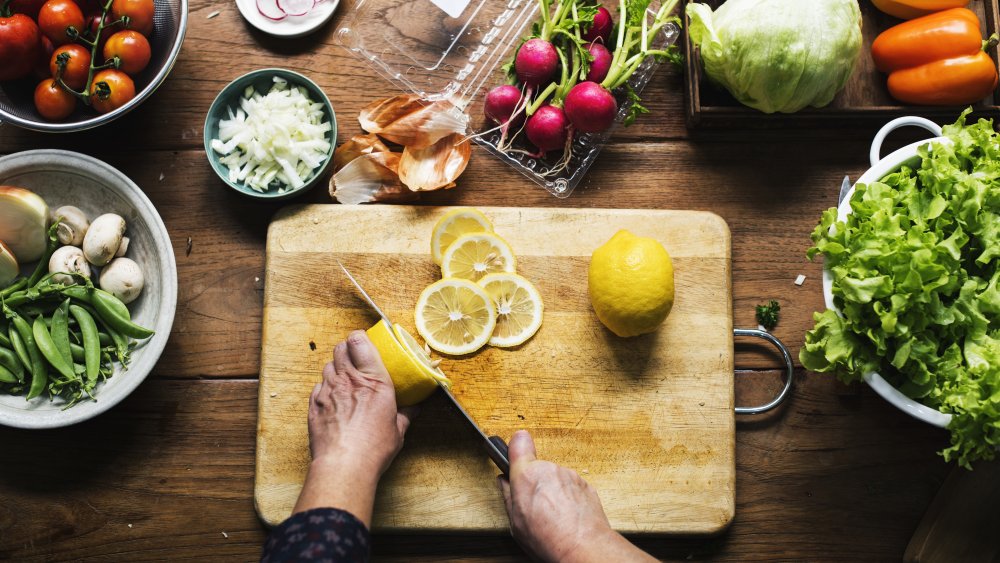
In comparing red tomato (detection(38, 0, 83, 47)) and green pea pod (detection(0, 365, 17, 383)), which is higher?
red tomato (detection(38, 0, 83, 47))

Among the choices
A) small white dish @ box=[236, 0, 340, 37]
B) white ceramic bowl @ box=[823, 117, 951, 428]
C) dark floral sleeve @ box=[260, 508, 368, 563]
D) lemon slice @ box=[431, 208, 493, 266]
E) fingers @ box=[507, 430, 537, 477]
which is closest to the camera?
dark floral sleeve @ box=[260, 508, 368, 563]

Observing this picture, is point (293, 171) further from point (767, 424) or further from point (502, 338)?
point (767, 424)

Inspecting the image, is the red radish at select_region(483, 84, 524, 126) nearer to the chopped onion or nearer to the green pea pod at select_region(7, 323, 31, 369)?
the chopped onion

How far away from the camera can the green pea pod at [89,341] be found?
1520 millimetres

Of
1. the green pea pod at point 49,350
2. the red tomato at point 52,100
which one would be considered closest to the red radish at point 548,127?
the red tomato at point 52,100

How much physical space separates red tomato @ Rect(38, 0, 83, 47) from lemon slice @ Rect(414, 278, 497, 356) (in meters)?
0.94

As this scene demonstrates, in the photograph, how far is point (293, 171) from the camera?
1611 millimetres

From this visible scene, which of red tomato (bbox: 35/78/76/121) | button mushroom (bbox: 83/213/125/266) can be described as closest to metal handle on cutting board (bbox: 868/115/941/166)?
button mushroom (bbox: 83/213/125/266)

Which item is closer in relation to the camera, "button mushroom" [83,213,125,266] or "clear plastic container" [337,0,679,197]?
"button mushroom" [83,213,125,266]

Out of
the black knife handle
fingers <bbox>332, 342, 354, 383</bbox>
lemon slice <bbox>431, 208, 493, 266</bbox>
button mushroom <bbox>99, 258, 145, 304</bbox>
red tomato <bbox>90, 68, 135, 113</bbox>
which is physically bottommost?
the black knife handle

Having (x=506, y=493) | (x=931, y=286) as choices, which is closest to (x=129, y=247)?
(x=506, y=493)

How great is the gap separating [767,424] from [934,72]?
0.87 meters

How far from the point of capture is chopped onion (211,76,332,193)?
1.60 metres

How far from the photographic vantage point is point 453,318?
5.18 feet
